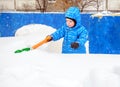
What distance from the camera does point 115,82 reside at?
7.74 feet

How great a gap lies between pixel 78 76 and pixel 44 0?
1799 cm

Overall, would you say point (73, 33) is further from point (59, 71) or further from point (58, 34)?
point (59, 71)

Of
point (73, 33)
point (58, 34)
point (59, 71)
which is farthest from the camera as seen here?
point (73, 33)

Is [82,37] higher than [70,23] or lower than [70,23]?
lower

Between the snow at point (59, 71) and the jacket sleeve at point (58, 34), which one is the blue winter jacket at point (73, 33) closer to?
the jacket sleeve at point (58, 34)

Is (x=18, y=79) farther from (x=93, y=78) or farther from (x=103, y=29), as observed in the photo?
(x=103, y=29)

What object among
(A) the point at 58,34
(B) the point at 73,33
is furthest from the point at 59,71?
(B) the point at 73,33

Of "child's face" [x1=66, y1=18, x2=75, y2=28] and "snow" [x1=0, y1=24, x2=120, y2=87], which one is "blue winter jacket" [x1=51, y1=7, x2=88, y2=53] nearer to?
"child's face" [x1=66, y1=18, x2=75, y2=28]

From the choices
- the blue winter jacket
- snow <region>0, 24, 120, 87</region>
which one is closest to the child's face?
the blue winter jacket

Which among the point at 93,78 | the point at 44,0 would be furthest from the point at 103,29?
the point at 44,0

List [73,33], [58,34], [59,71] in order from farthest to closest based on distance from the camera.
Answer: [73,33] < [58,34] < [59,71]

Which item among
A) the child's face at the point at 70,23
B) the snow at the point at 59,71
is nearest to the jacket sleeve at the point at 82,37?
the child's face at the point at 70,23

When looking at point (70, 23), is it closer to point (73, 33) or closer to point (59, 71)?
point (73, 33)

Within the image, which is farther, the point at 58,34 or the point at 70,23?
the point at 70,23
